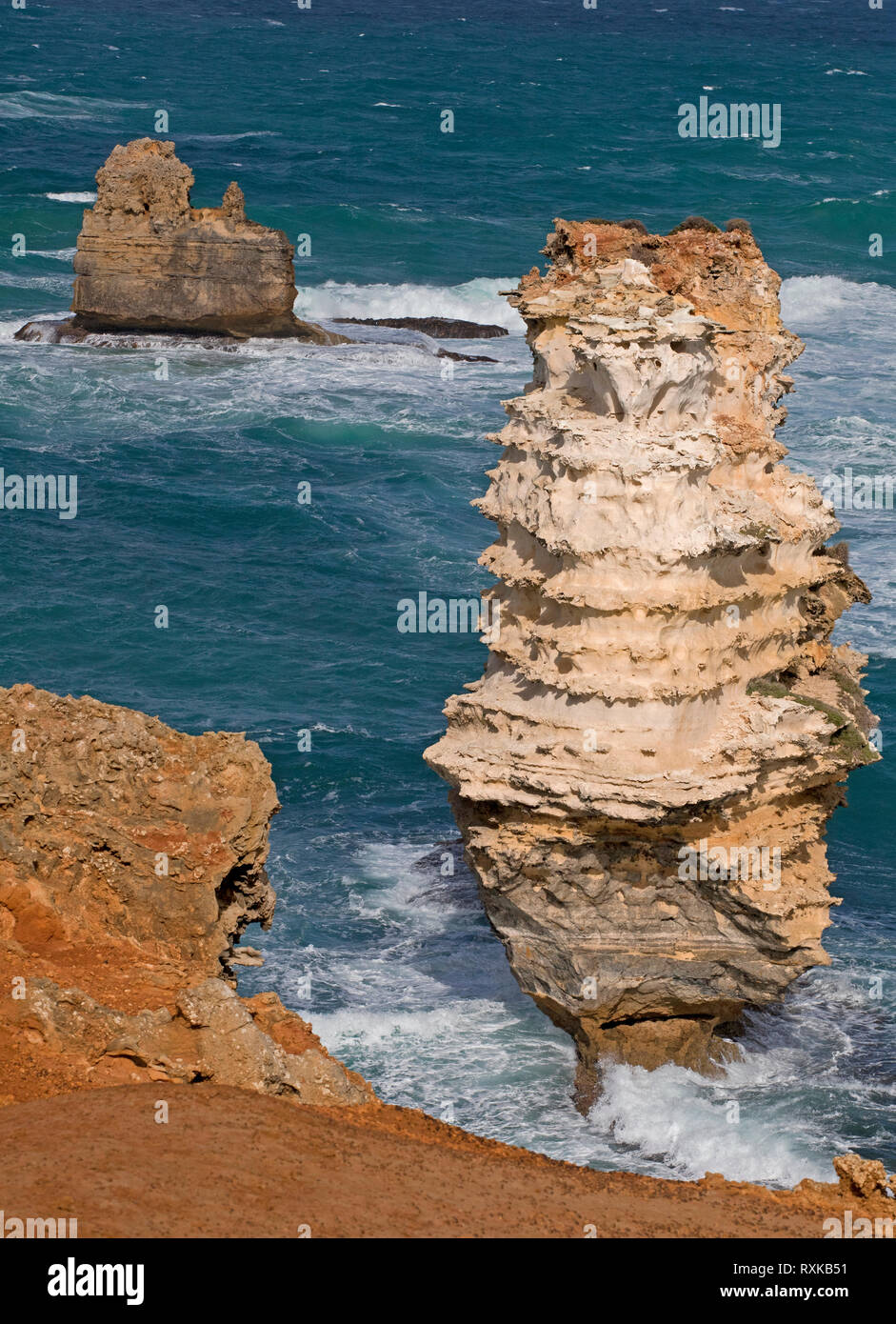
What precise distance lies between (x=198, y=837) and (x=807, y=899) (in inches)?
355

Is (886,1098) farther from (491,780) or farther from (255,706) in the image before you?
(255,706)

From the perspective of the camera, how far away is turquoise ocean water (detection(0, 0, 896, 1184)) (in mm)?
27484

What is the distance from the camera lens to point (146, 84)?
372 feet

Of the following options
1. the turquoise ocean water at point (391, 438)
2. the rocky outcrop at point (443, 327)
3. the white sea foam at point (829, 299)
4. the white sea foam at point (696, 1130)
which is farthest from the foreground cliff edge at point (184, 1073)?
the white sea foam at point (829, 299)

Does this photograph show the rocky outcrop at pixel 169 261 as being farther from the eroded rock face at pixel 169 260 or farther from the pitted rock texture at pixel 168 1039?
the pitted rock texture at pixel 168 1039

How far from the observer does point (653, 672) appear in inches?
926

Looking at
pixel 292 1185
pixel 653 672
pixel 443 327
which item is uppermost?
pixel 443 327

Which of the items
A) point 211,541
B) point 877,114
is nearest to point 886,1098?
point 211,541

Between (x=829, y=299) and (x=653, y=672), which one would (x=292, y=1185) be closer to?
(x=653, y=672)

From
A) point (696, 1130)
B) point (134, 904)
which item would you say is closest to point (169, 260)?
point (696, 1130)

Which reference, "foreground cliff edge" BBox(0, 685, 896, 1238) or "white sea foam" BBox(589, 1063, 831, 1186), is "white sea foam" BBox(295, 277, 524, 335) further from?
"foreground cliff edge" BBox(0, 685, 896, 1238)

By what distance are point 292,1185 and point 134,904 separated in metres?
5.91

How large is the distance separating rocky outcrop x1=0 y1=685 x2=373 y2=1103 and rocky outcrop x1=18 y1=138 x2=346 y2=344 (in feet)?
157

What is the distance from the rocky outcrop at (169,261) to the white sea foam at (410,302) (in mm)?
7199
